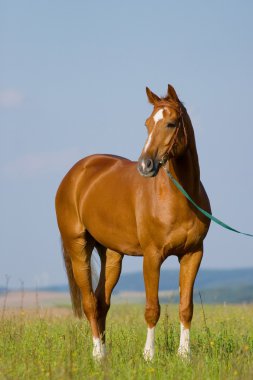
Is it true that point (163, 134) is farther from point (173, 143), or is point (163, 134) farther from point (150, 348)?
point (150, 348)

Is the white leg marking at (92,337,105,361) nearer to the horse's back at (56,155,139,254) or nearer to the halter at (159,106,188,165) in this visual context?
the horse's back at (56,155,139,254)

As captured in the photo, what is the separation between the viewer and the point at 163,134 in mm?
7199

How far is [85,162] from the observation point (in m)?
9.55

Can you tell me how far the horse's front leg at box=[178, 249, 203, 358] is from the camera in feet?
25.6

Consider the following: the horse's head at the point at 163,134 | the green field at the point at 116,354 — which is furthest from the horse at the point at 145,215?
the green field at the point at 116,354

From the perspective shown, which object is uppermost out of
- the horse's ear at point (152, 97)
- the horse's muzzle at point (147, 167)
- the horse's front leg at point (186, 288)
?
the horse's ear at point (152, 97)

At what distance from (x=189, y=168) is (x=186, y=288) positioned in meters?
1.25

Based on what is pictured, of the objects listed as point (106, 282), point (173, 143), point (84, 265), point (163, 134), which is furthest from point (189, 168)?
point (84, 265)

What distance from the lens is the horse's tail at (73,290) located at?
978 cm

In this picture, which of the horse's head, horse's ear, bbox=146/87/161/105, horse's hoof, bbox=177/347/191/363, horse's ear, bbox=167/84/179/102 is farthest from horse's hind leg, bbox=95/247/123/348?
horse's ear, bbox=167/84/179/102

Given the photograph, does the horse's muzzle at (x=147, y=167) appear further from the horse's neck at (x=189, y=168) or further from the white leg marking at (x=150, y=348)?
the white leg marking at (x=150, y=348)

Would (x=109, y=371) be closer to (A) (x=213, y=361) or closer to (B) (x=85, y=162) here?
(A) (x=213, y=361)

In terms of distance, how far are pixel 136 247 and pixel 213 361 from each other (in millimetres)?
1564

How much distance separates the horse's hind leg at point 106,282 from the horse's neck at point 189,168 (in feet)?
5.84
